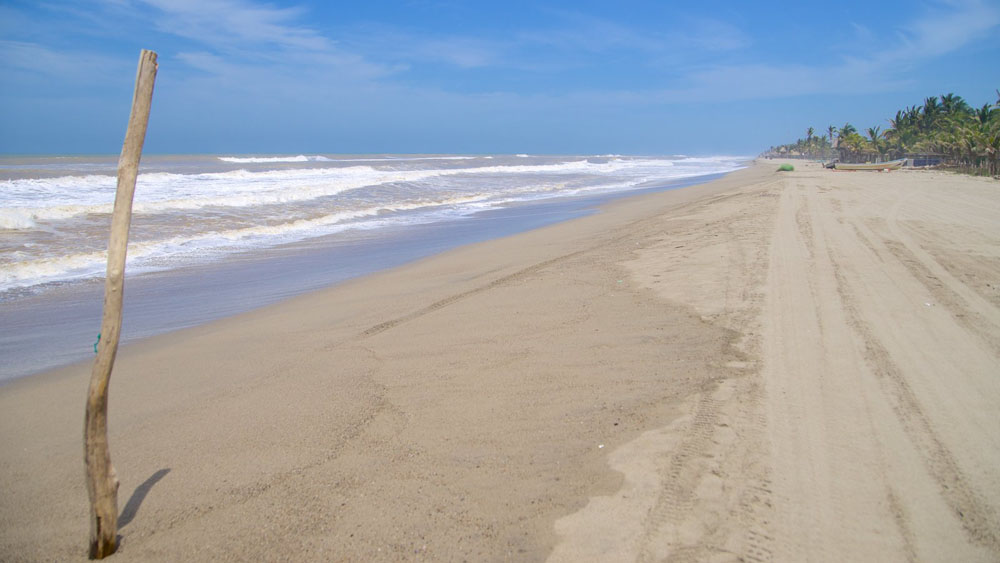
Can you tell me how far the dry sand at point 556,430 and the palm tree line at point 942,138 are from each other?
42.1 meters

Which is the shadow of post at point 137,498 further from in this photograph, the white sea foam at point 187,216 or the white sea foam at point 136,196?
the white sea foam at point 136,196

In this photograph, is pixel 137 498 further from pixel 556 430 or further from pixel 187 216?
pixel 187 216

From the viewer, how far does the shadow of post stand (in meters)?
3.24

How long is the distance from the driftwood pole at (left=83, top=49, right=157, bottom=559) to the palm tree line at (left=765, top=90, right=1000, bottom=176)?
46894 mm

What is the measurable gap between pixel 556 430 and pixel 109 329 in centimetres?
264

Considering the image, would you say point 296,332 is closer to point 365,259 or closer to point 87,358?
point 87,358

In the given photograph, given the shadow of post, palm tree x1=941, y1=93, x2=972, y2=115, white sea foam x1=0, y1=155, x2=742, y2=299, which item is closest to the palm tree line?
palm tree x1=941, y1=93, x2=972, y2=115

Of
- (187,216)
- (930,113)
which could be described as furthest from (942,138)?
(187,216)

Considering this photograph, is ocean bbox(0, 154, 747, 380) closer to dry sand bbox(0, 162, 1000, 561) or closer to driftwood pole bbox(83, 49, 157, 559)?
dry sand bbox(0, 162, 1000, 561)

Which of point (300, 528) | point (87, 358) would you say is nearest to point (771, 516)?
point (300, 528)

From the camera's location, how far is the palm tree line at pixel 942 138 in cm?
4025

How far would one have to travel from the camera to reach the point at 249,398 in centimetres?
480

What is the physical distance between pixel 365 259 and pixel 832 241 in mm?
8471

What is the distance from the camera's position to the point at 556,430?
→ 4.04 m
